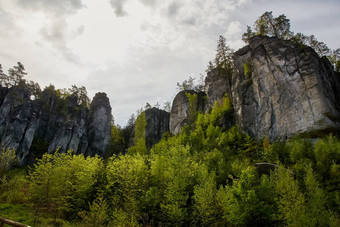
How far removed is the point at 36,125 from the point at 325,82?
232 feet

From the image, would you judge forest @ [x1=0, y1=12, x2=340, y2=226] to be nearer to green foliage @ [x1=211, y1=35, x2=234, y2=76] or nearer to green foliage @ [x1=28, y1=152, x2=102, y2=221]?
green foliage @ [x1=28, y1=152, x2=102, y2=221]

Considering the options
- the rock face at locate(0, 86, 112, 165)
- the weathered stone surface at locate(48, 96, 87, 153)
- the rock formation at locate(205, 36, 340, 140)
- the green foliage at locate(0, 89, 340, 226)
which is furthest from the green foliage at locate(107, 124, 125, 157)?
the rock formation at locate(205, 36, 340, 140)

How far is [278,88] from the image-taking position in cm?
4216

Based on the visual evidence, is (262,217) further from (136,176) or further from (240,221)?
(136,176)

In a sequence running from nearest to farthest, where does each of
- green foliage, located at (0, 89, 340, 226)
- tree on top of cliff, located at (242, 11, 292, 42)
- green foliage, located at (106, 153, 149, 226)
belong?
green foliage, located at (0, 89, 340, 226) → green foliage, located at (106, 153, 149, 226) → tree on top of cliff, located at (242, 11, 292, 42)

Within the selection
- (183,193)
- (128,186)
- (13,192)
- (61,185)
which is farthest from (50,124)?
(183,193)

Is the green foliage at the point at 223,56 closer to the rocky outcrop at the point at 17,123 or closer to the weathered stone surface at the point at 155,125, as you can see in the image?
the weathered stone surface at the point at 155,125

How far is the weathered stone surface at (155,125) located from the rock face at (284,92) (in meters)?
35.2

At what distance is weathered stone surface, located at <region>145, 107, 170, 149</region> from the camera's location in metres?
76.8

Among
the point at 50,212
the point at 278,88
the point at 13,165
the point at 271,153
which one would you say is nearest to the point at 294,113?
the point at 278,88

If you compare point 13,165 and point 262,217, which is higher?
point 13,165

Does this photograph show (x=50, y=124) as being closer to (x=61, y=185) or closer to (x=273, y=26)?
(x=61, y=185)

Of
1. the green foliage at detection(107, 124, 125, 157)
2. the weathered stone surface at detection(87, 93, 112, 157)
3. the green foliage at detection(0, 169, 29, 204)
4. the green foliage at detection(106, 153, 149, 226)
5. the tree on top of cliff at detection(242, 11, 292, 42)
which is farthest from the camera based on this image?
the green foliage at detection(107, 124, 125, 157)

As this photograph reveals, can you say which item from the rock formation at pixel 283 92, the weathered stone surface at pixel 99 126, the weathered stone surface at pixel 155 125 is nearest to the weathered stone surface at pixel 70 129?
the weathered stone surface at pixel 99 126
